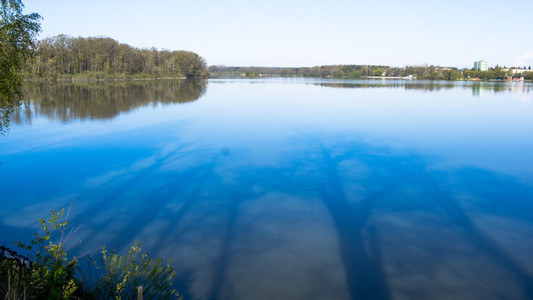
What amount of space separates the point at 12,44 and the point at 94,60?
8699 cm

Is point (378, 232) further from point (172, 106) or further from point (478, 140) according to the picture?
point (172, 106)

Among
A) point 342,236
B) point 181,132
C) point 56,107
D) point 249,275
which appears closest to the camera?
point 249,275

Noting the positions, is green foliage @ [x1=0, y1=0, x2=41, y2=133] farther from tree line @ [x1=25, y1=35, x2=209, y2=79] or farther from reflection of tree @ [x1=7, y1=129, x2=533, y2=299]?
tree line @ [x1=25, y1=35, x2=209, y2=79]

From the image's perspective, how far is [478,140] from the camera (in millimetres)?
18984

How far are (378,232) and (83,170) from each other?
36.2 ft

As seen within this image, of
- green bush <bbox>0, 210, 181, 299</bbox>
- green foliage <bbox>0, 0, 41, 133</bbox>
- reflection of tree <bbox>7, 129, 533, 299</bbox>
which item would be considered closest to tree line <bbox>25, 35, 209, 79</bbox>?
green foliage <bbox>0, 0, 41, 133</bbox>

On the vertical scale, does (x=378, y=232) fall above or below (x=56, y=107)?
below

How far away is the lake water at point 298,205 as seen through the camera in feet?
21.3

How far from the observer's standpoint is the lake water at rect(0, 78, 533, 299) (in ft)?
21.3

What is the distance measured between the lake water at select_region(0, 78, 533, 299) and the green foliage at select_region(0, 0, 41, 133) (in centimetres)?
311

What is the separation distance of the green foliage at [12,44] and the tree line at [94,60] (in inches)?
2646

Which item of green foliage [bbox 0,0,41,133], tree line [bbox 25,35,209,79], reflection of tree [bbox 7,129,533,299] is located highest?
tree line [bbox 25,35,209,79]

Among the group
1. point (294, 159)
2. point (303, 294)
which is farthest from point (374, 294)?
point (294, 159)

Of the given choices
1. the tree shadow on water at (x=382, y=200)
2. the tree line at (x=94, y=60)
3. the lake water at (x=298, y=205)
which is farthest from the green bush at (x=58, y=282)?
the tree line at (x=94, y=60)
